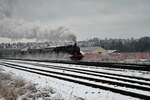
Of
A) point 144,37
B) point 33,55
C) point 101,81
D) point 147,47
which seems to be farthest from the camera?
point 144,37

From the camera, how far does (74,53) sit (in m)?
41.2

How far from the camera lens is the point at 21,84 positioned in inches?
601

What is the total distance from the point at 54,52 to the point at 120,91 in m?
37.1

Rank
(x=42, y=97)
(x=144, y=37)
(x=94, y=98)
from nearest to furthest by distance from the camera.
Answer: (x=94, y=98), (x=42, y=97), (x=144, y=37)

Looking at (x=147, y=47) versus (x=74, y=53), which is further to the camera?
(x=147, y=47)

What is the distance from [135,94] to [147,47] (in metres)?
101

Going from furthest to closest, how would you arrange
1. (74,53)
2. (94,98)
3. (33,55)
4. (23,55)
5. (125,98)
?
1. (23,55)
2. (33,55)
3. (74,53)
4. (94,98)
5. (125,98)

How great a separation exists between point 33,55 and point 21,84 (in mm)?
41425

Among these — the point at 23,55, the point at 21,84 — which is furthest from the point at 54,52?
the point at 21,84

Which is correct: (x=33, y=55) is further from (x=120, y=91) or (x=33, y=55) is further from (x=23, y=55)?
(x=120, y=91)

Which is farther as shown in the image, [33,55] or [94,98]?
[33,55]

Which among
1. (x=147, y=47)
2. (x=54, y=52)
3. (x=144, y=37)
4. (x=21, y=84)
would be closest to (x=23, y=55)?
(x=54, y=52)

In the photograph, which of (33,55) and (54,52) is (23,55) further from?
(54,52)

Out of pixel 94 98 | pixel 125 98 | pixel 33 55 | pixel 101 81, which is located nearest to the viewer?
pixel 125 98
